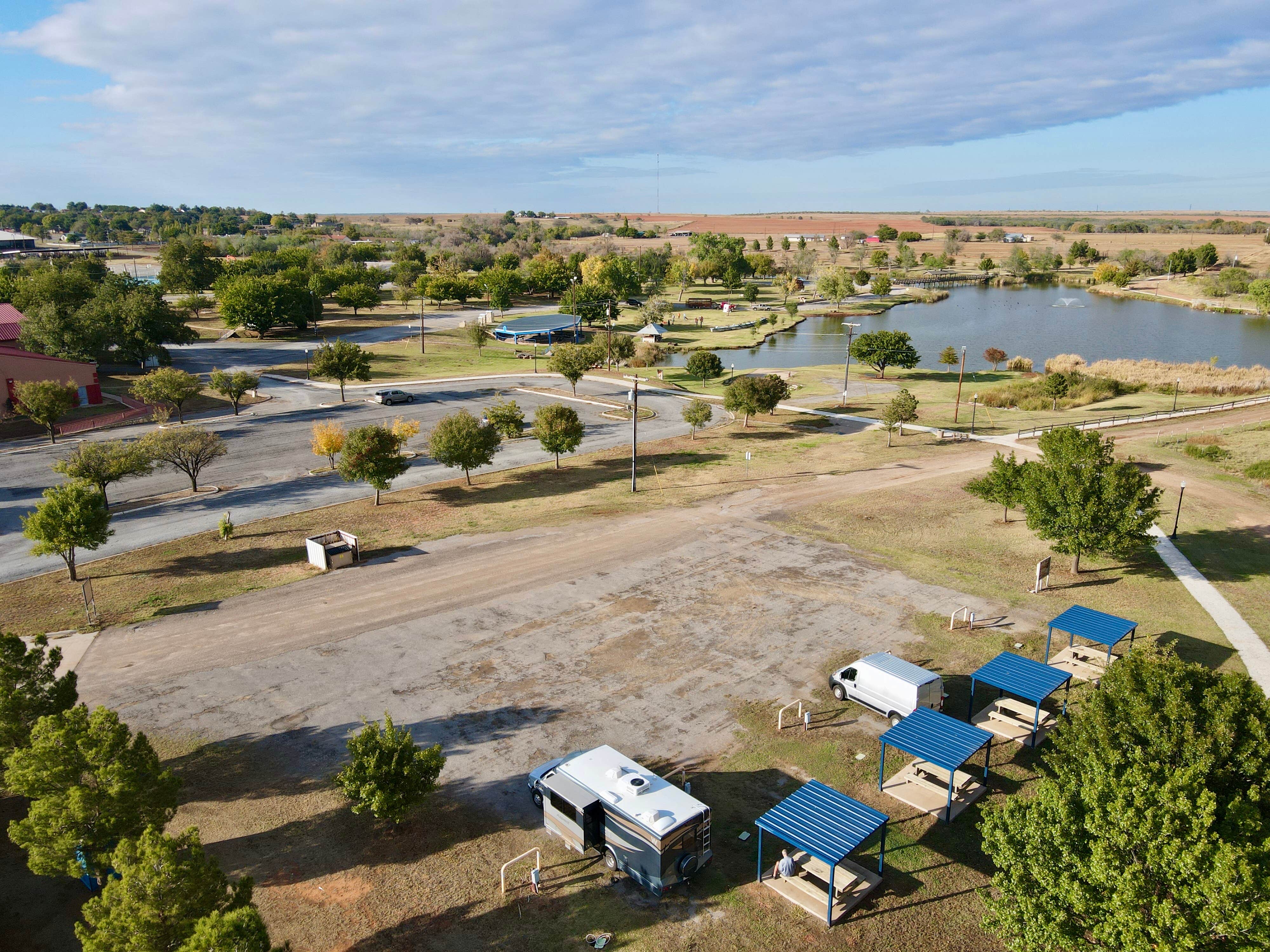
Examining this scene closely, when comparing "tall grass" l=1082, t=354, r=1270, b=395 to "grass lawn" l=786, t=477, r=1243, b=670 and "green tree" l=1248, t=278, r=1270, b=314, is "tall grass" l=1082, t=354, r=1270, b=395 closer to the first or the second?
"grass lawn" l=786, t=477, r=1243, b=670

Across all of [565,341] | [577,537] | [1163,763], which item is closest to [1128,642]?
[1163,763]

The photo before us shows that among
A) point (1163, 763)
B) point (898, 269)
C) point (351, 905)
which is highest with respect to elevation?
point (898, 269)

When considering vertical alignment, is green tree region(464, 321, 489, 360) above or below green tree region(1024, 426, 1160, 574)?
above

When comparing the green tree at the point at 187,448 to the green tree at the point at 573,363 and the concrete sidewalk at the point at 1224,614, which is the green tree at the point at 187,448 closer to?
the green tree at the point at 573,363

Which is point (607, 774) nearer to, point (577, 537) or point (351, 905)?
point (351, 905)

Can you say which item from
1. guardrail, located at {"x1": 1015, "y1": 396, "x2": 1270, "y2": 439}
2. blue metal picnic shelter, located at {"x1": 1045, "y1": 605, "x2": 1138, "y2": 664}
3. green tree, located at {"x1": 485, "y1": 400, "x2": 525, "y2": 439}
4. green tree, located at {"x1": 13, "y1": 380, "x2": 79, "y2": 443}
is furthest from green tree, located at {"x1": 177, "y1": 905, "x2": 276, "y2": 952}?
guardrail, located at {"x1": 1015, "y1": 396, "x2": 1270, "y2": 439}
